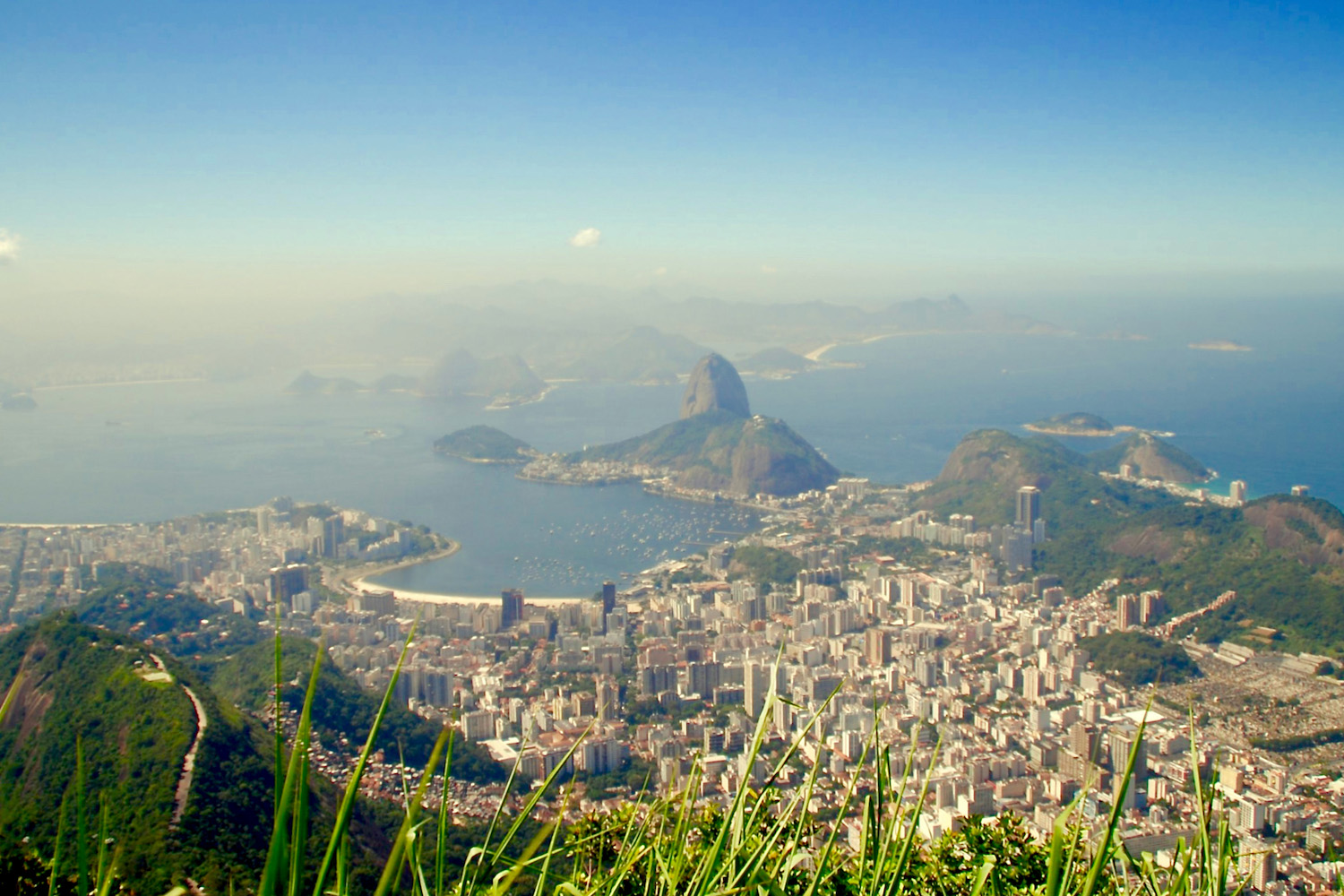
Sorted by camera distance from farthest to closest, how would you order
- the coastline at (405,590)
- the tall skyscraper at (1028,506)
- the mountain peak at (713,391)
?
the mountain peak at (713,391), the tall skyscraper at (1028,506), the coastline at (405,590)

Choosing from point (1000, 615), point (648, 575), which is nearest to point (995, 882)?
point (1000, 615)

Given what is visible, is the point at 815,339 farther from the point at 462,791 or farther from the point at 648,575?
the point at 462,791

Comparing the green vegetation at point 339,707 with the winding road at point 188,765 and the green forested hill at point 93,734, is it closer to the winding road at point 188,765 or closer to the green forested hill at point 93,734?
the winding road at point 188,765

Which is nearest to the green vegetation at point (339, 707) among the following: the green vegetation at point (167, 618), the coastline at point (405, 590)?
the green vegetation at point (167, 618)

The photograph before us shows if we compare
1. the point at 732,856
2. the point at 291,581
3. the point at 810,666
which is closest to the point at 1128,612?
the point at 810,666

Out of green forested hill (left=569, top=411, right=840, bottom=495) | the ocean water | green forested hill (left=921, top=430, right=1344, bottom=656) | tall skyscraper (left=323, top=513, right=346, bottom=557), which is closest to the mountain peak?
green forested hill (left=569, top=411, right=840, bottom=495)

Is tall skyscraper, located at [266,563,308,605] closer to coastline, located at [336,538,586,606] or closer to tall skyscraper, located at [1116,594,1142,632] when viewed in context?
coastline, located at [336,538,586,606]

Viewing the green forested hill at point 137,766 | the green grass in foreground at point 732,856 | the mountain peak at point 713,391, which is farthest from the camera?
the mountain peak at point 713,391
